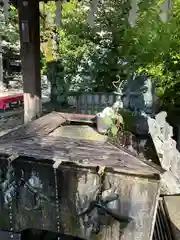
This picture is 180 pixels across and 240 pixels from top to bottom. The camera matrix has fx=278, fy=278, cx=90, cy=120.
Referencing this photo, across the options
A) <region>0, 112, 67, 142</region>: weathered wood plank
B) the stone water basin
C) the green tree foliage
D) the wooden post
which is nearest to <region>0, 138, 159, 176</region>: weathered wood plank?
the stone water basin

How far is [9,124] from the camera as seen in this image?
5.93m

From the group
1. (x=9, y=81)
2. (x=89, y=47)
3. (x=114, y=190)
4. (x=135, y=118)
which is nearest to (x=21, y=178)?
(x=114, y=190)

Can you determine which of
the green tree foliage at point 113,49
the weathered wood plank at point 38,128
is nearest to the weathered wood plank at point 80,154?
the weathered wood plank at point 38,128

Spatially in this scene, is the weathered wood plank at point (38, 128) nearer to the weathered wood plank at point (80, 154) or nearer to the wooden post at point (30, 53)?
the weathered wood plank at point (80, 154)

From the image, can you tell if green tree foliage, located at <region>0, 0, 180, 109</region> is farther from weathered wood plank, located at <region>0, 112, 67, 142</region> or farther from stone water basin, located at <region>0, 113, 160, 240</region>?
stone water basin, located at <region>0, 113, 160, 240</region>

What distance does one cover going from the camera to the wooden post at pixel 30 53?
150 inches

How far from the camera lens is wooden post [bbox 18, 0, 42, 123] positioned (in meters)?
3.80

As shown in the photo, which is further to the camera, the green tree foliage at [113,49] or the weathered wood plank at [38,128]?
the green tree foliage at [113,49]

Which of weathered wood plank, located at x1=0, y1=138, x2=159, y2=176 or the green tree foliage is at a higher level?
the green tree foliage

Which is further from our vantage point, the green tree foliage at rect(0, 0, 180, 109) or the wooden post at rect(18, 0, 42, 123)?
the green tree foliage at rect(0, 0, 180, 109)

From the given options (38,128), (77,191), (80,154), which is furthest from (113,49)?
(77,191)

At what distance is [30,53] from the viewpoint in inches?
156

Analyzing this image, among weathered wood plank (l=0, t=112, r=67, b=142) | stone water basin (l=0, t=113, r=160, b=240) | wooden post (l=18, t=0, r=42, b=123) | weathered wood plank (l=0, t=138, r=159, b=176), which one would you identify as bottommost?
stone water basin (l=0, t=113, r=160, b=240)

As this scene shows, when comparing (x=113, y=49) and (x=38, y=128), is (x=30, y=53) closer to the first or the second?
(x=38, y=128)
